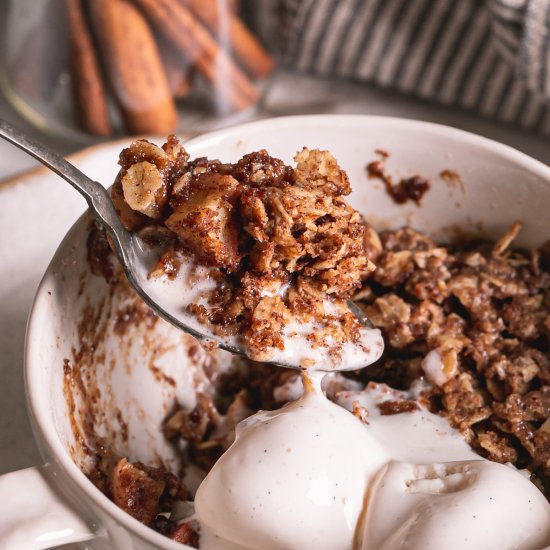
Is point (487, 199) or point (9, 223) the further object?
point (9, 223)

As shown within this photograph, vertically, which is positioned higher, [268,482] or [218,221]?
[218,221]

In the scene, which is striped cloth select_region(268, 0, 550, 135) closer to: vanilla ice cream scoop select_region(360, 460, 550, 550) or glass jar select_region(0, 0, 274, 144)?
glass jar select_region(0, 0, 274, 144)

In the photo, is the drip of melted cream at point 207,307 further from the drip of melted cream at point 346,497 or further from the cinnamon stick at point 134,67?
the cinnamon stick at point 134,67

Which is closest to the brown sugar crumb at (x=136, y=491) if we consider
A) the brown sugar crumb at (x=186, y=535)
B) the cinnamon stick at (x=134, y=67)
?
the brown sugar crumb at (x=186, y=535)

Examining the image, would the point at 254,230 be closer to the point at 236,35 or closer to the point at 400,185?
the point at 400,185

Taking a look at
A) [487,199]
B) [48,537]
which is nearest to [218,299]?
[48,537]

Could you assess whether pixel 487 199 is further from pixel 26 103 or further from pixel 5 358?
pixel 26 103
